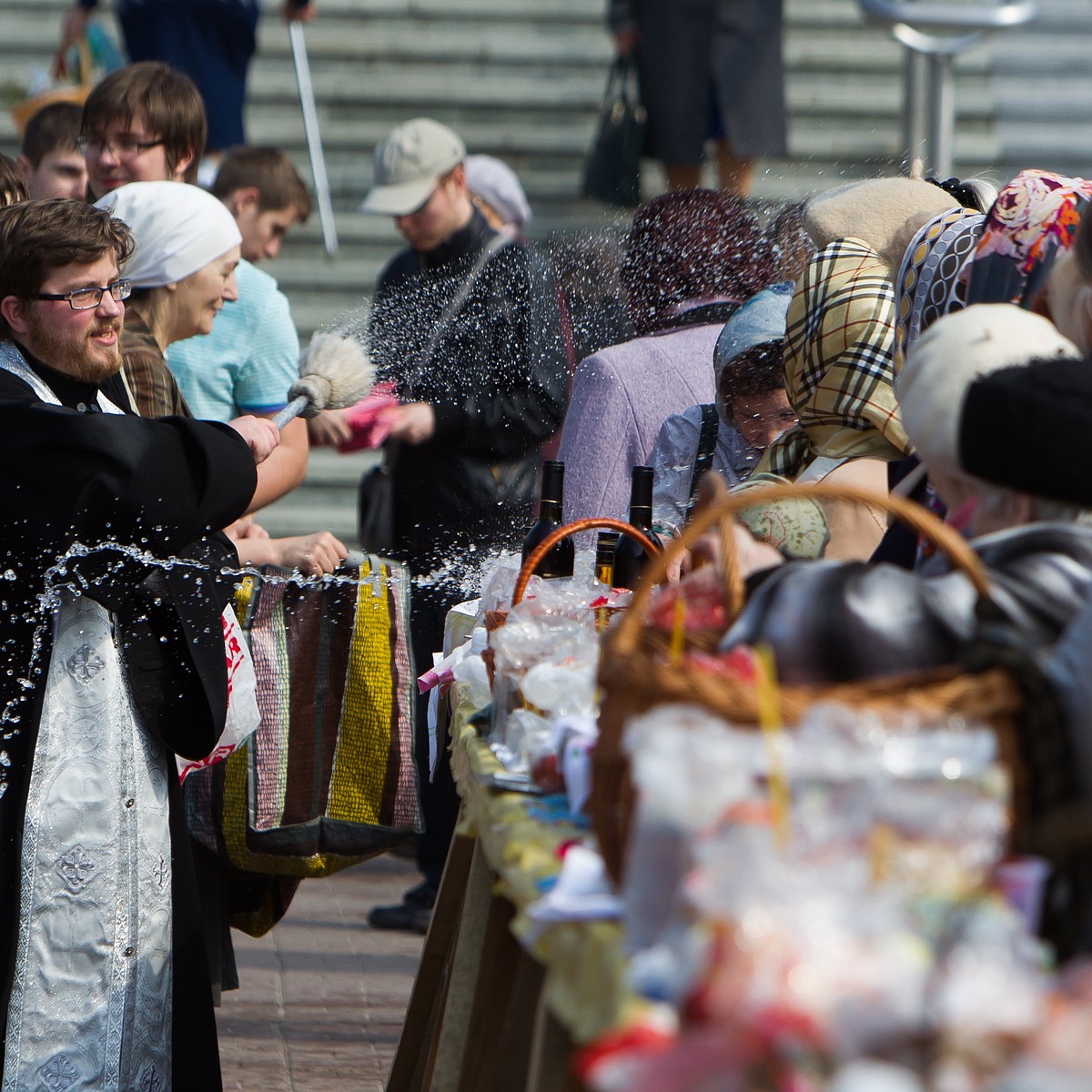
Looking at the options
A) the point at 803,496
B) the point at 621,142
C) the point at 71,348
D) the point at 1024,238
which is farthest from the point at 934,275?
the point at 621,142

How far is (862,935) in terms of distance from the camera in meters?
1.18

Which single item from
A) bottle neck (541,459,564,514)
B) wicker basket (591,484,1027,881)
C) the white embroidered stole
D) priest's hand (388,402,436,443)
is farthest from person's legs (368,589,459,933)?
wicker basket (591,484,1027,881)

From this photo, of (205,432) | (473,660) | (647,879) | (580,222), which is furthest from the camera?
(580,222)

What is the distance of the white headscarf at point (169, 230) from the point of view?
11.6 feet

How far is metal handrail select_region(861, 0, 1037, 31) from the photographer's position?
6.58 meters

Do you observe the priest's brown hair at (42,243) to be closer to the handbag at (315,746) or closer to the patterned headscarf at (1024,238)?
the handbag at (315,746)

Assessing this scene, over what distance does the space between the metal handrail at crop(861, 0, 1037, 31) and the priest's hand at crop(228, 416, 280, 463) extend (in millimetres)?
4272

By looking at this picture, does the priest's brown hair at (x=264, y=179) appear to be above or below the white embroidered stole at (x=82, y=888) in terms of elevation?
above

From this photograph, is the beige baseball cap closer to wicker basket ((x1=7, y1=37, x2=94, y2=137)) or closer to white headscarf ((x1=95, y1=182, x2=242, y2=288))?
wicker basket ((x1=7, y1=37, x2=94, y2=137))

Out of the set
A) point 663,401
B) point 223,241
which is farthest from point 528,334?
point 223,241

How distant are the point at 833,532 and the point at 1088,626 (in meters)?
1.21

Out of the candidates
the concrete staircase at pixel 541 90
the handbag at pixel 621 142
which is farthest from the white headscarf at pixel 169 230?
the concrete staircase at pixel 541 90

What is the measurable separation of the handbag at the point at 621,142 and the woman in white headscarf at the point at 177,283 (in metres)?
4.17

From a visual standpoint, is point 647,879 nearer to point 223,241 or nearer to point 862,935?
point 862,935
